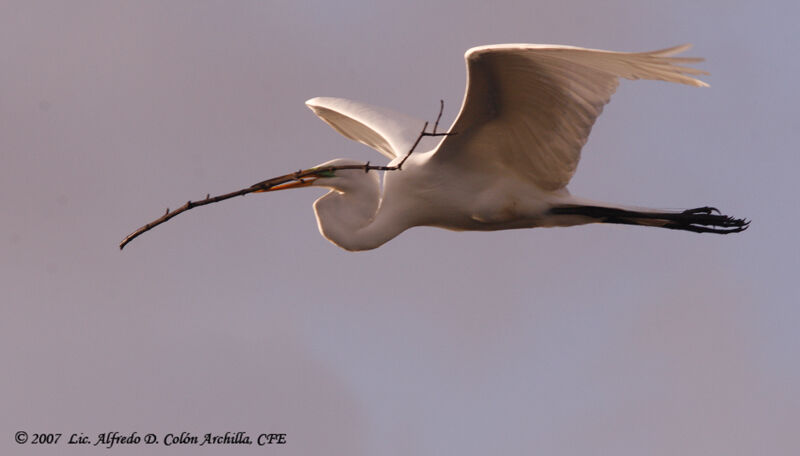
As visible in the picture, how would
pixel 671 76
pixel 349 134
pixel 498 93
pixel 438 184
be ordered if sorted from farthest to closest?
pixel 349 134, pixel 438 184, pixel 498 93, pixel 671 76

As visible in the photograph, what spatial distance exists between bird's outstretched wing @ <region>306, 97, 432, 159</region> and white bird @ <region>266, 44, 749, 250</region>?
972 mm

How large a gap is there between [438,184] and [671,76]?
87.6 inches

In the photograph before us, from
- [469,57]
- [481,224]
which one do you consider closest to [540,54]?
[469,57]

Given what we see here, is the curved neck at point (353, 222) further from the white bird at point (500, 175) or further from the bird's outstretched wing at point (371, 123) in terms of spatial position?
the bird's outstretched wing at point (371, 123)

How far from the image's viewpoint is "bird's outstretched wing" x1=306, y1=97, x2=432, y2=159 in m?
11.6

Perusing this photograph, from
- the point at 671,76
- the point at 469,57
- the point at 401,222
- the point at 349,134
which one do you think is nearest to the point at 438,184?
the point at 401,222

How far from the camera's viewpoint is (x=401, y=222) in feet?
33.6

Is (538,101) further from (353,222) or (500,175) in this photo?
(353,222)

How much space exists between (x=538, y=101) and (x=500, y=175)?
0.93m

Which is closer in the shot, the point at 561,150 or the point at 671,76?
the point at 671,76

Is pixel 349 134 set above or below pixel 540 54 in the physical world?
above

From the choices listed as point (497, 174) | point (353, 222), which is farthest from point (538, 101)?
point (353, 222)

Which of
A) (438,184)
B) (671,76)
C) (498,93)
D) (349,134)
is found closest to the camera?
(671,76)

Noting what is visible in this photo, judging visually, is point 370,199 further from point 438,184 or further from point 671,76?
point 671,76
